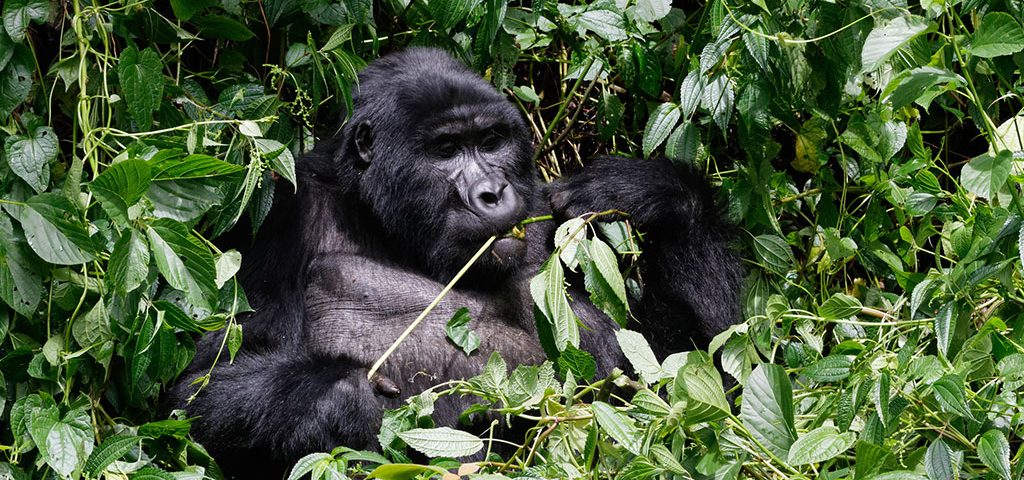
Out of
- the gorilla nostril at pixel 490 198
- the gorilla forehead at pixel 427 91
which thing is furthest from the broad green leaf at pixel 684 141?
the gorilla nostril at pixel 490 198

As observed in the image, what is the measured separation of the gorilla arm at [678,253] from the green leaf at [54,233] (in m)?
1.64

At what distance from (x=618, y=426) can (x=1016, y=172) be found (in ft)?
4.32

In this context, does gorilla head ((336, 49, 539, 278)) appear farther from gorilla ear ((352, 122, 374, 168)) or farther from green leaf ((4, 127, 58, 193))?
green leaf ((4, 127, 58, 193))

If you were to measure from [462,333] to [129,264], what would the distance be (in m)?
1.25

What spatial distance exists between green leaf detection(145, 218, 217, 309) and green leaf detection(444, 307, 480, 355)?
101 centimetres

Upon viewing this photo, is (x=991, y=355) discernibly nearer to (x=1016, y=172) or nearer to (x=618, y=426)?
(x=1016, y=172)

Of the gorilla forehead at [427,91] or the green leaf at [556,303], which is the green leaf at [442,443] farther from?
the gorilla forehead at [427,91]

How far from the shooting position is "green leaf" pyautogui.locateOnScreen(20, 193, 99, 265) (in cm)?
270

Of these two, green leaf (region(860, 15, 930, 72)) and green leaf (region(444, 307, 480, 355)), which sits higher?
green leaf (region(860, 15, 930, 72))

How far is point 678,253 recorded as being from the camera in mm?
3898

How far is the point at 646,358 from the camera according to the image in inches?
104

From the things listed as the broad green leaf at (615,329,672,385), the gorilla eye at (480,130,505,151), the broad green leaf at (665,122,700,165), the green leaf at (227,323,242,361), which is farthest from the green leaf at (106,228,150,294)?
the broad green leaf at (665,122,700,165)

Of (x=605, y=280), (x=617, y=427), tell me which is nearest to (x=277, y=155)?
(x=605, y=280)

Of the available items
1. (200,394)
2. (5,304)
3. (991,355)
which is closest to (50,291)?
(5,304)
